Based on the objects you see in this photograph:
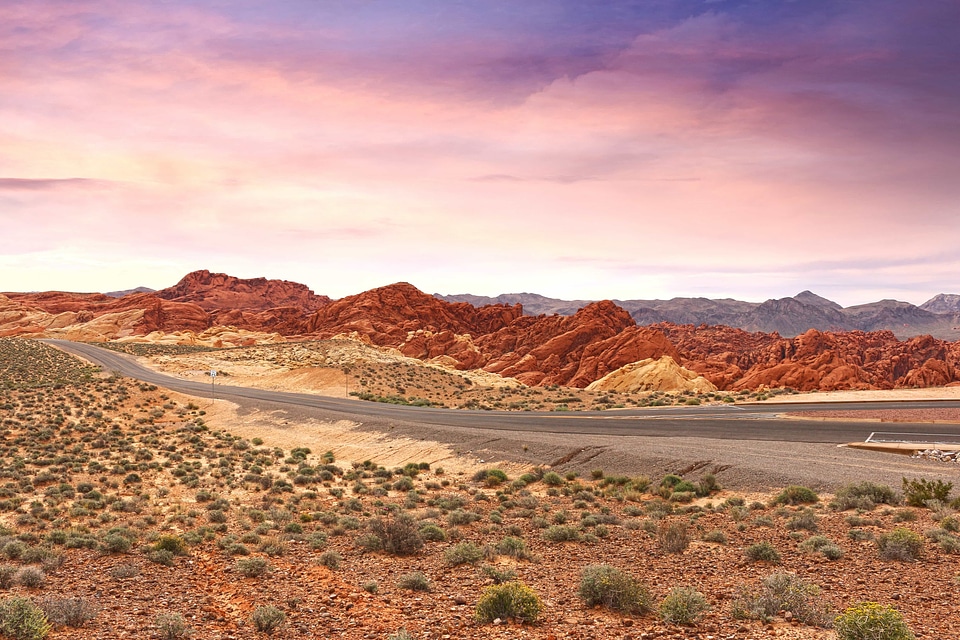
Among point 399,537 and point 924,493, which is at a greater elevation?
point 924,493

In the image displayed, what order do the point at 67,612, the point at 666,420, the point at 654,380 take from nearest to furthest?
the point at 67,612 → the point at 666,420 → the point at 654,380

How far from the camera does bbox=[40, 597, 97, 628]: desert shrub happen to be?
9273mm

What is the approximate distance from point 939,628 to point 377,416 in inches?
A: 1332

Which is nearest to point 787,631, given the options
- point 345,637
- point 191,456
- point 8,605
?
point 345,637

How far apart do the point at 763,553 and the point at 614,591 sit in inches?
170

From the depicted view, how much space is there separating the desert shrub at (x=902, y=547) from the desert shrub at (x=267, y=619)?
1200 centimetres

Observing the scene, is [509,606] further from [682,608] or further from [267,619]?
[267,619]

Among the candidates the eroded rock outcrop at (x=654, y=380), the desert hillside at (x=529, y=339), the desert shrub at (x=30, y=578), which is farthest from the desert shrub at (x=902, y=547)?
the desert hillside at (x=529, y=339)

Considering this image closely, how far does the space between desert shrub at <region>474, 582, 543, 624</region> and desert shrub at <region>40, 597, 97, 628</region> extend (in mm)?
6594

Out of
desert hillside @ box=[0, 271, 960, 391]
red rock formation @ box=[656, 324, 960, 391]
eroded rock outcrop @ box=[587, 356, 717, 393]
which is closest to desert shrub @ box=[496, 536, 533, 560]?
eroded rock outcrop @ box=[587, 356, 717, 393]

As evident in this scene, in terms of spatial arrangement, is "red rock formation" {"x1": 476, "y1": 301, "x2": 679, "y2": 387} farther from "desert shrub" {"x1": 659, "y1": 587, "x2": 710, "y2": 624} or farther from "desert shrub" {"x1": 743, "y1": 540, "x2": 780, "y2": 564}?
"desert shrub" {"x1": 659, "y1": 587, "x2": 710, "y2": 624}

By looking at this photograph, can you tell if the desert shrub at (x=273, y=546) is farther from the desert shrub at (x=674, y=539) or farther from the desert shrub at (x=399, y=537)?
the desert shrub at (x=674, y=539)

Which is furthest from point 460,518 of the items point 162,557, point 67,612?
point 67,612

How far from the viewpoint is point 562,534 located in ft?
48.1
